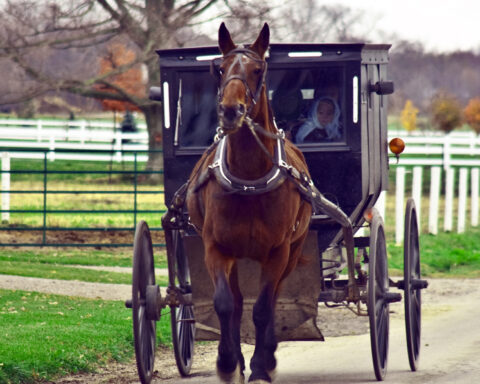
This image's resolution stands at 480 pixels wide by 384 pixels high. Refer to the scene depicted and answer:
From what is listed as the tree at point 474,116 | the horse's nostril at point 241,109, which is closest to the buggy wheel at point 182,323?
the horse's nostril at point 241,109

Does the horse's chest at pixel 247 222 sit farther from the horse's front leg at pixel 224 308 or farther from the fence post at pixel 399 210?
the fence post at pixel 399 210

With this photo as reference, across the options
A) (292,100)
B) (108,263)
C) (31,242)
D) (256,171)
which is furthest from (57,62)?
(256,171)

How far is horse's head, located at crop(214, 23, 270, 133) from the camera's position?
5.73 metres

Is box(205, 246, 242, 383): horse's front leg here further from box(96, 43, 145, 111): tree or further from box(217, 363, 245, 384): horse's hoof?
box(96, 43, 145, 111): tree

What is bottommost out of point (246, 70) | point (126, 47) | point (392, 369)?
point (392, 369)

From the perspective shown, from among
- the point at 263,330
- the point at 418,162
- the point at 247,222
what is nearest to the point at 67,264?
the point at 263,330

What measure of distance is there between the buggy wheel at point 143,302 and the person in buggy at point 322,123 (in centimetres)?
157

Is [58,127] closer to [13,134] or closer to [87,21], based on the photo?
[13,134]

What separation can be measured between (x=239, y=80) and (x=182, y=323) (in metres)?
3.13

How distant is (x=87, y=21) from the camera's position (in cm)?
2192

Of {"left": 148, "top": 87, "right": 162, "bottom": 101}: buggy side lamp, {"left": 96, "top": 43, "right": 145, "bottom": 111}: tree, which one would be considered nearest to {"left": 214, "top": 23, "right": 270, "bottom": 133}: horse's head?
→ {"left": 148, "top": 87, "right": 162, "bottom": 101}: buggy side lamp

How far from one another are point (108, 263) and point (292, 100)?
25.6ft

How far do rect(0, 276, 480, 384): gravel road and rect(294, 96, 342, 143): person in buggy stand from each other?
6.26ft

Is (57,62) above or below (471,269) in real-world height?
above
